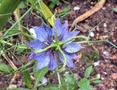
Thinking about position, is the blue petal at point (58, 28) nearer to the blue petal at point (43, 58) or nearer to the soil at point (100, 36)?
the blue petal at point (43, 58)

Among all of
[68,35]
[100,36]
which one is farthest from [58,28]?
[100,36]

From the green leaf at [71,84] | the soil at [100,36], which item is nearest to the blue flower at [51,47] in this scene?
the green leaf at [71,84]

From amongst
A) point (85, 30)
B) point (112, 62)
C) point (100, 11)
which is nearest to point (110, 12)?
point (100, 11)

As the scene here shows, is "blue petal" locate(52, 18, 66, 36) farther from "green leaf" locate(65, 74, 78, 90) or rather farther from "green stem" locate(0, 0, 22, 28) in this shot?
"green leaf" locate(65, 74, 78, 90)

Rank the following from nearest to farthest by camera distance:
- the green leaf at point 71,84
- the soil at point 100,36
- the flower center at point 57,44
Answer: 1. the flower center at point 57,44
2. the green leaf at point 71,84
3. the soil at point 100,36

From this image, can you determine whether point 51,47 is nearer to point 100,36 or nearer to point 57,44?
point 57,44

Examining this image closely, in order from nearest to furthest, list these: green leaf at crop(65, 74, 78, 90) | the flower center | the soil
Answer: the flower center
green leaf at crop(65, 74, 78, 90)
the soil

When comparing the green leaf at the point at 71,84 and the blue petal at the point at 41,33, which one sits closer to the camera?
the blue petal at the point at 41,33

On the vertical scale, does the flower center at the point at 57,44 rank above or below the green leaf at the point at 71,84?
above

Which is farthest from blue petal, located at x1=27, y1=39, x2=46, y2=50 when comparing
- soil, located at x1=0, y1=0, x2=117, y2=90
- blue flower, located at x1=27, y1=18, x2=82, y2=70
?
soil, located at x1=0, y1=0, x2=117, y2=90
